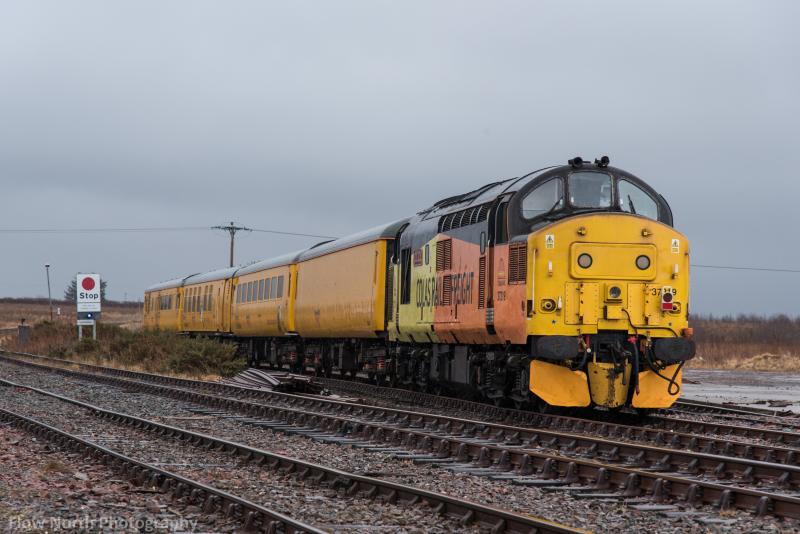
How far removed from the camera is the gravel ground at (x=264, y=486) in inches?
342

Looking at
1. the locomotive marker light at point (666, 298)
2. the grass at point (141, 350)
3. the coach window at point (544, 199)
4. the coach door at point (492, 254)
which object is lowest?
the grass at point (141, 350)

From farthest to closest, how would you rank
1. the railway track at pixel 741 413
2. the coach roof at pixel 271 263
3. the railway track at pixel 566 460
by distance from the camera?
the coach roof at pixel 271 263 < the railway track at pixel 741 413 < the railway track at pixel 566 460

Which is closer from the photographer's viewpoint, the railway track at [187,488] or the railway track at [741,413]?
the railway track at [187,488]

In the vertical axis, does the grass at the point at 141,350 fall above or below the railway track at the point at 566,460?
above

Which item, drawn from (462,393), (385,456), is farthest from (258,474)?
(462,393)

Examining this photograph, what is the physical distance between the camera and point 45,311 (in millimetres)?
118438

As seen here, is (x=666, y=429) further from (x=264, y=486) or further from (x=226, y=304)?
(x=226, y=304)

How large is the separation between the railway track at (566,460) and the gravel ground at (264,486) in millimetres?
1903

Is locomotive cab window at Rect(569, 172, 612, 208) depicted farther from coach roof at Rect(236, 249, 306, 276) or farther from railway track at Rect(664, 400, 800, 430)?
coach roof at Rect(236, 249, 306, 276)

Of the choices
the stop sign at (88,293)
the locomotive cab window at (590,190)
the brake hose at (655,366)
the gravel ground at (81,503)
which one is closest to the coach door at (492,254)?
the locomotive cab window at (590,190)

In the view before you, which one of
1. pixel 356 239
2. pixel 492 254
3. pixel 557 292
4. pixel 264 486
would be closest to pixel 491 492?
pixel 264 486

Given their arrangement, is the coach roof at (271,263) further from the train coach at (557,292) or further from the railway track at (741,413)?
the railway track at (741,413)

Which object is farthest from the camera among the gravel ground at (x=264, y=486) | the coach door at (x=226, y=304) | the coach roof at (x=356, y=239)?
the coach door at (x=226, y=304)

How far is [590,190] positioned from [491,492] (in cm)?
730
